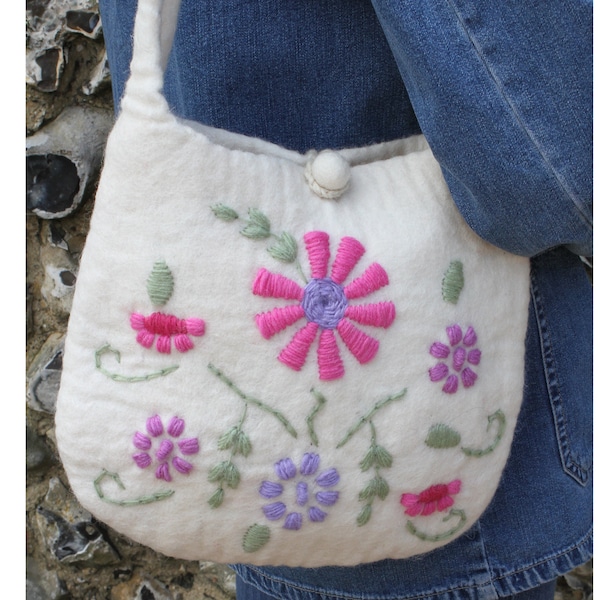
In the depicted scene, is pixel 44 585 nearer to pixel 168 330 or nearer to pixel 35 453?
pixel 35 453

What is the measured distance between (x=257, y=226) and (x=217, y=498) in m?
0.24

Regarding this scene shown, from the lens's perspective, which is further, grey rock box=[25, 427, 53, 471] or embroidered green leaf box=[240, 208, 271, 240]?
grey rock box=[25, 427, 53, 471]

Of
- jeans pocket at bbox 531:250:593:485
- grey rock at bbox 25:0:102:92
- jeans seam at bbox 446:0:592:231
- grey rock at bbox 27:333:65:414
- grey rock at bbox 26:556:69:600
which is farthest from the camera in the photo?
grey rock at bbox 26:556:69:600

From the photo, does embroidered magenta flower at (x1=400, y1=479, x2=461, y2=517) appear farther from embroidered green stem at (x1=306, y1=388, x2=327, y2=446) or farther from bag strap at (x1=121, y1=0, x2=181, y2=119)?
bag strap at (x1=121, y1=0, x2=181, y2=119)

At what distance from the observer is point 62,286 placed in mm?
1303

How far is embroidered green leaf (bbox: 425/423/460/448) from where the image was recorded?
2.18 ft

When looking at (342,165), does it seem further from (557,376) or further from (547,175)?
(557,376)

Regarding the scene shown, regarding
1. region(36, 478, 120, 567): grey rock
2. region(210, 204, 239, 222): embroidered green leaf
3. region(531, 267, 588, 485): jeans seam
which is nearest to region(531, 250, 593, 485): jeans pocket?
region(531, 267, 588, 485): jeans seam

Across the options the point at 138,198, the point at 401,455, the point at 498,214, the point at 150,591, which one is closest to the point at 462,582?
the point at 401,455

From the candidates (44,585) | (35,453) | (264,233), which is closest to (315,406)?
(264,233)

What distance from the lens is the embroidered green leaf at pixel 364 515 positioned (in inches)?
26.5

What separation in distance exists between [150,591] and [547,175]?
1240 millimetres

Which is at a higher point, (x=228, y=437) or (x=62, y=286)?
(x=228, y=437)

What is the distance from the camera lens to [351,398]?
2.10ft
